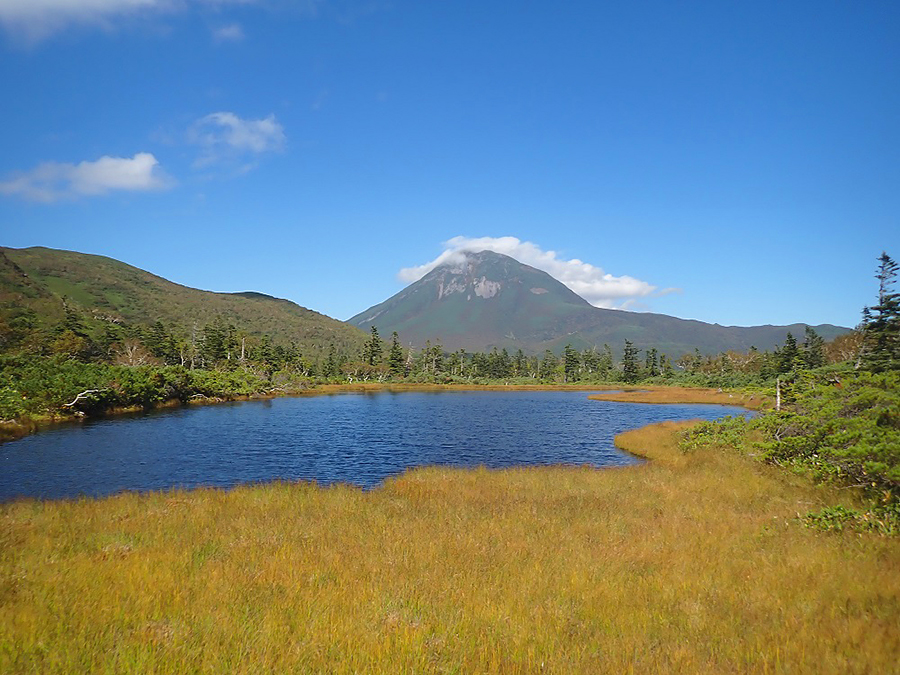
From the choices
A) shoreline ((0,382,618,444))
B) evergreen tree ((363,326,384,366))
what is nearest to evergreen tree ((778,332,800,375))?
shoreline ((0,382,618,444))

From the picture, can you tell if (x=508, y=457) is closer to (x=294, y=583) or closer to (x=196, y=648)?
(x=294, y=583)

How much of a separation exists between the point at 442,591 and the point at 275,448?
29.4 meters

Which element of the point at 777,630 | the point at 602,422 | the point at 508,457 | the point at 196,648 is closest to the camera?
the point at 196,648

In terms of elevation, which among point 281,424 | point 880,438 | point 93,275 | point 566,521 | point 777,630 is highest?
point 93,275

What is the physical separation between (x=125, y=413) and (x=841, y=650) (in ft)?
196

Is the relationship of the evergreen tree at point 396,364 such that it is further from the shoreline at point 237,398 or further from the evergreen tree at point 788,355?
the evergreen tree at point 788,355

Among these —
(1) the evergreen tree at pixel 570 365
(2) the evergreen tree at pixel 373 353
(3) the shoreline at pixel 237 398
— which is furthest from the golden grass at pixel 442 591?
(1) the evergreen tree at pixel 570 365

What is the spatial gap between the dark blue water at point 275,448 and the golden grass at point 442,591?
1024 cm

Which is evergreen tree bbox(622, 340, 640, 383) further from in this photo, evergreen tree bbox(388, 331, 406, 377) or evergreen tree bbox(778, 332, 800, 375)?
evergreen tree bbox(388, 331, 406, 377)

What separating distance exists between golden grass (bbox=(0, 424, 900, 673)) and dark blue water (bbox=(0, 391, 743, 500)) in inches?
403

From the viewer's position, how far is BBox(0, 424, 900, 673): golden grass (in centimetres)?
591

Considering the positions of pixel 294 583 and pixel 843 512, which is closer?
pixel 294 583

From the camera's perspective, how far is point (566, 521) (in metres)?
13.4

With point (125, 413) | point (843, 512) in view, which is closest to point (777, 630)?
point (843, 512)
